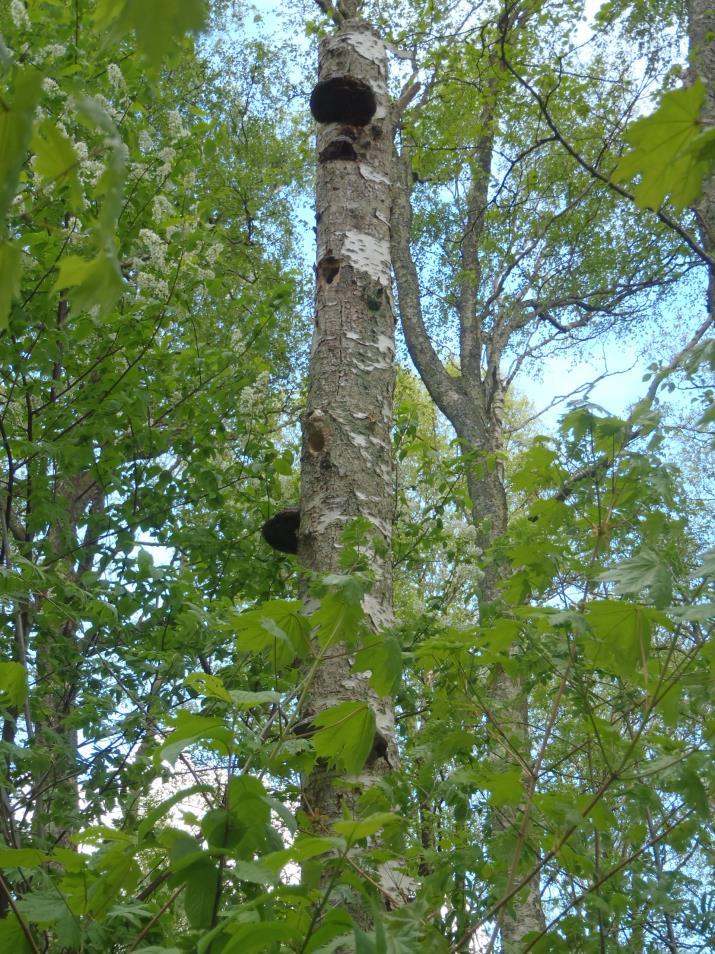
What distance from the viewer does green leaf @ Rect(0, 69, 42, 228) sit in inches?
24.0

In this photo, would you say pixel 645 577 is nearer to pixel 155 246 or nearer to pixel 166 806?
pixel 166 806

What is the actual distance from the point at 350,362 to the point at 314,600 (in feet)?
2.54

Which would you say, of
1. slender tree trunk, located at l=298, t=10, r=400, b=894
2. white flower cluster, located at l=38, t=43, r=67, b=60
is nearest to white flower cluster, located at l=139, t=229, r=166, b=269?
white flower cluster, located at l=38, t=43, r=67, b=60

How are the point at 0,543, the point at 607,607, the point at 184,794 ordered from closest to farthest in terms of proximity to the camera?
the point at 184,794 → the point at 607,607 → the point at 0,543

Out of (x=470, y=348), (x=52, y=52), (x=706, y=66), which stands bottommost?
(x=52, y=52)

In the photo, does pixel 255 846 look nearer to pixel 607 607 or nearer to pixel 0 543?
pixel 607 607

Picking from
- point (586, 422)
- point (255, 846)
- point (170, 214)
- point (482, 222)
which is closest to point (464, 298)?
point (482, 222)

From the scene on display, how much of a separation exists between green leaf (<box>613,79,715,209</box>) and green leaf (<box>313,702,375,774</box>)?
89 cm

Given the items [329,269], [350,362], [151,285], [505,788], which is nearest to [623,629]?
[505,788]

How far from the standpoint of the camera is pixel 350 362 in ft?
8.65

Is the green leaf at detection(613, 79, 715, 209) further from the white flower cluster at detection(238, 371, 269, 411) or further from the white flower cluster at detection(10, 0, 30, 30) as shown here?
the white flower cluster at detection(10, 0, 30, 30)

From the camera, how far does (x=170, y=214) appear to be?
5047 mm

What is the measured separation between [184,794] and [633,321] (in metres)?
12.6

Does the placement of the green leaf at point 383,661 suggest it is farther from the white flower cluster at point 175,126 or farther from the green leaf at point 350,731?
the white flower cluster at point 175,126
